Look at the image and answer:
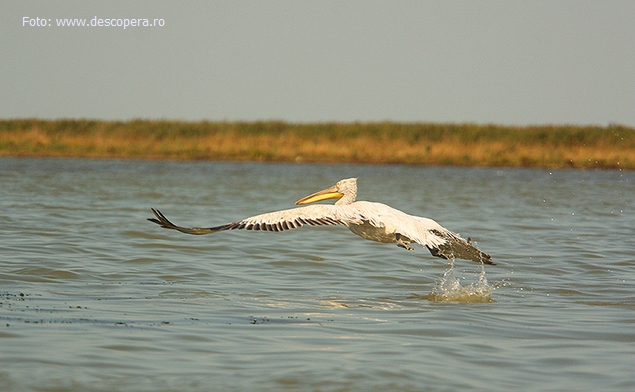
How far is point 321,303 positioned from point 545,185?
16032 millimetres

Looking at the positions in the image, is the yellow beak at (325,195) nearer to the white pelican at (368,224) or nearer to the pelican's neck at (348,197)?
the pelican's neck at (348,197)

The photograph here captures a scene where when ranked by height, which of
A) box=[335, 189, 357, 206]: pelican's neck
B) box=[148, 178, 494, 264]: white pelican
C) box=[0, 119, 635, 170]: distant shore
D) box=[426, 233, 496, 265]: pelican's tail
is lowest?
box=[426, 233, 496, 265]: pelican's tail

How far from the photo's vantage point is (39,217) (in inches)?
485

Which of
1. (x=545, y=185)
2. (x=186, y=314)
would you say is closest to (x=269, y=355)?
(x=186, y=314)

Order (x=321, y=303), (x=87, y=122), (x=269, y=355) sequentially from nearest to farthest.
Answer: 1. (x=269, y=355)
2. (x=321, y=303)
3. (x=87, y=122)

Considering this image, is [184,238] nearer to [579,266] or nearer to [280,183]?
[579,266]

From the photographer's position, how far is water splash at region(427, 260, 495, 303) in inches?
290

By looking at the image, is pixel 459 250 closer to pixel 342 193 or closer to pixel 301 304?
pixel 342 193

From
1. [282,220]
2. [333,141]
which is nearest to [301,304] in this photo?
[282,220]

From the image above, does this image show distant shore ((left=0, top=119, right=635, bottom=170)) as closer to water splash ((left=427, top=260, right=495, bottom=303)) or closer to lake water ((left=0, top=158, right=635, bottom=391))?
lake water ((left=0, top=158, right=635, bottom=391))

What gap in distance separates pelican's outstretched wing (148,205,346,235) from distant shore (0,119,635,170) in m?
21.9

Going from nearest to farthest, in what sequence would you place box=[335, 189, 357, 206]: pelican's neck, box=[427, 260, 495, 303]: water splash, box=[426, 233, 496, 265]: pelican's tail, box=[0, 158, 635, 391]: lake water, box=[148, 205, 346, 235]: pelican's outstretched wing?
box=[0, 158, 635, 391]: lake water
box=[148, 205, 346, 235]: pelican's outstretched wing
box=[427, 260, 495, 303]: water splash
box=[426, 233, 496, 265]: pelican's tail
box=[335, 189, 357, 206]: pelican's neck

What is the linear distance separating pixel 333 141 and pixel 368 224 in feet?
86.7

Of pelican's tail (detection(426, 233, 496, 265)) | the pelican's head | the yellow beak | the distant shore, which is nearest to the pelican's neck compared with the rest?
the pelican's head
